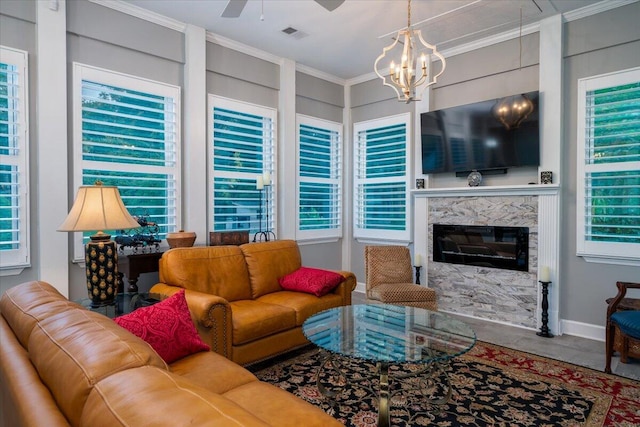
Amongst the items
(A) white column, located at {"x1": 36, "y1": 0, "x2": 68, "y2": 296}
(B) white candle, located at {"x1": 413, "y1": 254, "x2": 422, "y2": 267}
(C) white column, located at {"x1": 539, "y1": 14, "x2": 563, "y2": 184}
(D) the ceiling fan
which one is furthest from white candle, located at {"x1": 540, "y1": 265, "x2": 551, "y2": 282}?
(A) white column, located at {"x1": 36, "y1": 0, "x2": 68, "y2": 296}

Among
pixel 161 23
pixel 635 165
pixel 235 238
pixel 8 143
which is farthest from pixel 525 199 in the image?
pixel 8 143

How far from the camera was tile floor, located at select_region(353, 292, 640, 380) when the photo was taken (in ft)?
10.2

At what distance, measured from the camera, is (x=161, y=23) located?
12.8 feet

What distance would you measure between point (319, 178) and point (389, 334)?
11.6 feet

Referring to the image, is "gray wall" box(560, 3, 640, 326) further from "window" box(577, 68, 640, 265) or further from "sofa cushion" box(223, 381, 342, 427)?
"sofa cushion" box(223, 381, 342, 427)

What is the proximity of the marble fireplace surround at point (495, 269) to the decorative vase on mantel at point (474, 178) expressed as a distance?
4.5 inches

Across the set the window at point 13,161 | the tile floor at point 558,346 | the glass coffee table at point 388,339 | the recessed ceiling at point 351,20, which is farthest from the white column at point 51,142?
the tile floor at point 558,346

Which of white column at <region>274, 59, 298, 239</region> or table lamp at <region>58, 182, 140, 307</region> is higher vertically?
white column at <region>274, 59, 298, 239</region>

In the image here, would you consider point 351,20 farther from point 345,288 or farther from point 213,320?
point 213,320

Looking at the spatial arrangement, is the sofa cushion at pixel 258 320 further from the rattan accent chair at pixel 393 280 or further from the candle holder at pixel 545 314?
the candle holder at pixel 545 314

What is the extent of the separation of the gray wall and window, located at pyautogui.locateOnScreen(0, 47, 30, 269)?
508 cm

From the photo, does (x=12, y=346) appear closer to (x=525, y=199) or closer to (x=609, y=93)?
(x=525, y=199)

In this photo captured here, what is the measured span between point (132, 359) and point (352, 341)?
1.57 meters

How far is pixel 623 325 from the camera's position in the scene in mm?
2807
